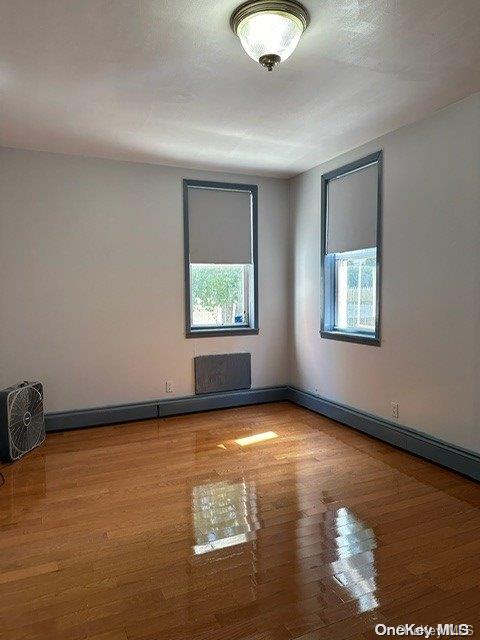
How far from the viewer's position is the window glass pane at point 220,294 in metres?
5.24

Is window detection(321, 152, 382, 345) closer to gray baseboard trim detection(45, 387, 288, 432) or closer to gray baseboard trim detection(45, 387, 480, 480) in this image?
gray baseboard trim detection(45, 387, 480, 480)

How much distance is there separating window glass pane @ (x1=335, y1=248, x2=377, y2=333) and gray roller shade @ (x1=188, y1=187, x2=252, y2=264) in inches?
45.9

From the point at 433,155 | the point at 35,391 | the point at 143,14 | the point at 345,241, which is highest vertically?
the point at 143,14

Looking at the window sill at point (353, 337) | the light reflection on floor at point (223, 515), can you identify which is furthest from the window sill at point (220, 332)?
the light reflection on floor at point (223, 515)

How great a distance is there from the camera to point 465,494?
301cm

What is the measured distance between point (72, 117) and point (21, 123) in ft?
1.60

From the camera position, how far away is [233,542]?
2473 millimetres

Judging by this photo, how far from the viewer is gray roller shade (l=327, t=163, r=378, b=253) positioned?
423 centimetres

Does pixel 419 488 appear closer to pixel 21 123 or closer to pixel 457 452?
pixel 457 452

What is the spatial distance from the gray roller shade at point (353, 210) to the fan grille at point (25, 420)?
3.34 m

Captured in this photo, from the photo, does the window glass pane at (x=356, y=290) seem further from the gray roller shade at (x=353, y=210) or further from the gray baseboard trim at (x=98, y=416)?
the gray baseboard trim at (x=98, y=416)

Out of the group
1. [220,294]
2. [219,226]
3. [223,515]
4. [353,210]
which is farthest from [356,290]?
[223,515]

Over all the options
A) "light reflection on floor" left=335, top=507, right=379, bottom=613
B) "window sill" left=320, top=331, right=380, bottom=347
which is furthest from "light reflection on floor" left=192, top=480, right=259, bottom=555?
"window sill" left=320, top=331, right=380, bottom=347

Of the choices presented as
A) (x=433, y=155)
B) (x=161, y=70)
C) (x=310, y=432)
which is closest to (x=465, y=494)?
(x=310, y=432)
